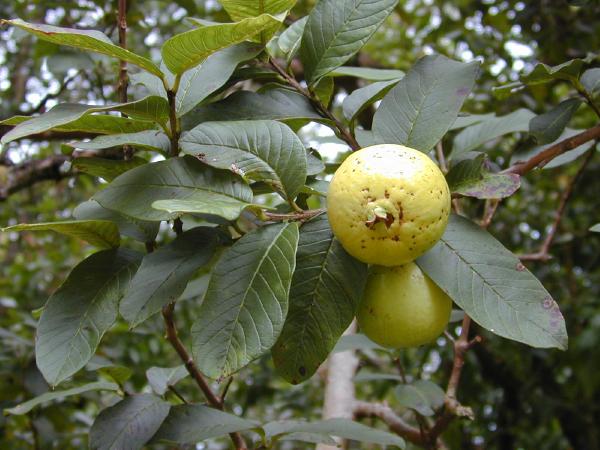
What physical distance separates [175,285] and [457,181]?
1.31ft

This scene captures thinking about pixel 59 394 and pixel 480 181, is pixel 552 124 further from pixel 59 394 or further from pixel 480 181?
pixel 59 394

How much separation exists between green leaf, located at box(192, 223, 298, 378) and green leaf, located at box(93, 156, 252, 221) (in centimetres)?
6

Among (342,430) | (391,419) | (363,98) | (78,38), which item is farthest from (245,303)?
(391,419)

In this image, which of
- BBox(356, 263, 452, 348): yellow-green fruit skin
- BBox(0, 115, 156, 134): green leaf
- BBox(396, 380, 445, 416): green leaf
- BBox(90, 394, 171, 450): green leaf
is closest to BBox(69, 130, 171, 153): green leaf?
BBox(0, 115, 156, 134): green leaf

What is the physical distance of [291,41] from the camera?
41.1 inches

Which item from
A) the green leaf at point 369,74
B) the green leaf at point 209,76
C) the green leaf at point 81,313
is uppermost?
the green leaf at point 209,76

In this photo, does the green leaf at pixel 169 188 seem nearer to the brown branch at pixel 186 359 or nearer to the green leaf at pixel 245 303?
the green leaf at pixel 245 303

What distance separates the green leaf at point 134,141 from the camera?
790 mm

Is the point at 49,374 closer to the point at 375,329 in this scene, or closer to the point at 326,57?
the point at 375,329

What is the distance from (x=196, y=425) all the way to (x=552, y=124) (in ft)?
2.59

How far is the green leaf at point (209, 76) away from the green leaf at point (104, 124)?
2.2 inches

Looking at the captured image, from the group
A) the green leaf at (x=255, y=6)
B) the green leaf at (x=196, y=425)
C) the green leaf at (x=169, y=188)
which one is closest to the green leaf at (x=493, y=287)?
the green leaf at (x=169, y=188)

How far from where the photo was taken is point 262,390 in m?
2.65

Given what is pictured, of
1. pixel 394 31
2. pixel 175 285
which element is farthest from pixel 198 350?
pixel 394 31
